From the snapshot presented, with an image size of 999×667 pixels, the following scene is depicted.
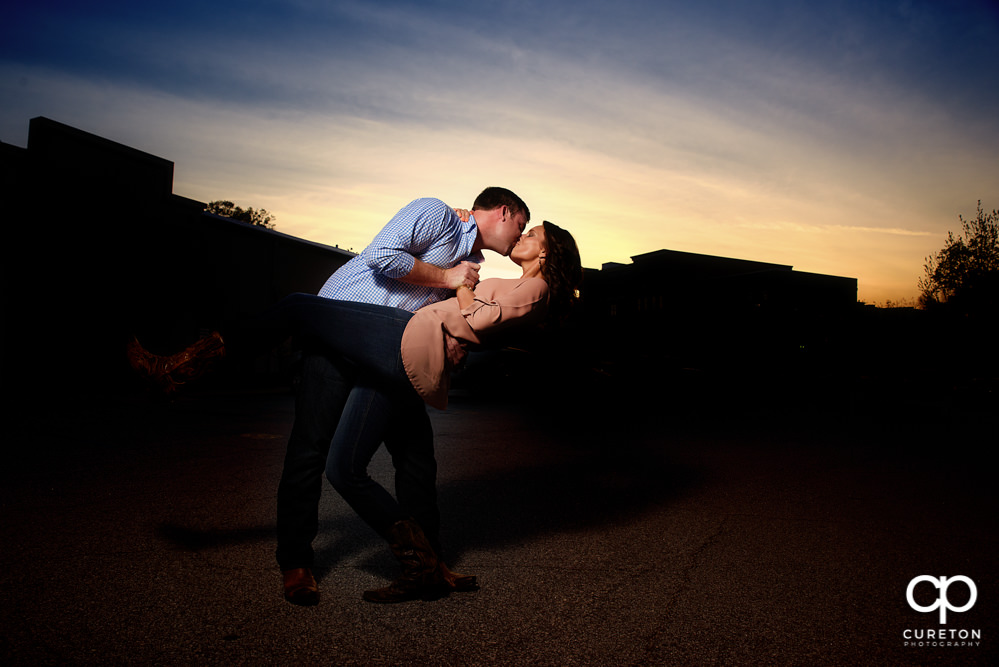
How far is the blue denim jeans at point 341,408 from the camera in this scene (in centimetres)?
262

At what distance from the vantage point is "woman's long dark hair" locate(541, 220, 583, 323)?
2764mm

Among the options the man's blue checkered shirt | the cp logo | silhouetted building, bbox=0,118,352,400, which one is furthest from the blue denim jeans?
silhouetted building, bbox=0,118,352,400

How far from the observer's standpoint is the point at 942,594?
10.6 feet

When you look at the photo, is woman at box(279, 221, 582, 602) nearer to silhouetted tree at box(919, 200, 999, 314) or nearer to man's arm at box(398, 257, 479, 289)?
man's arm at box(398, 257, 479, 289)

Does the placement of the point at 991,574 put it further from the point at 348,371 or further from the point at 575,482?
the point at 348,371

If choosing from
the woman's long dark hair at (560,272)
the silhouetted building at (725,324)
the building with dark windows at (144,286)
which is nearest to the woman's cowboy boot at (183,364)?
the woman's long dark hair at (560,272)

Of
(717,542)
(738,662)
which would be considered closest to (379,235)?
(738,662)

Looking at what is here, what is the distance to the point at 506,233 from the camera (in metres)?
2.86

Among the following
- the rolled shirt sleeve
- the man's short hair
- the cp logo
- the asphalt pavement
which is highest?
the man's short hair

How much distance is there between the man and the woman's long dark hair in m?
0.17

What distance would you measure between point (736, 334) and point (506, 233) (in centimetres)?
2673

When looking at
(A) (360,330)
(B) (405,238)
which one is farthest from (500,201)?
(A) (360,330)

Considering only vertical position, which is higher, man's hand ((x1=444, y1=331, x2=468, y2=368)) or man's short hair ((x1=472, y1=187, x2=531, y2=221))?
man's short hair ((x1=472, y1=187, x2=531, y2=221))

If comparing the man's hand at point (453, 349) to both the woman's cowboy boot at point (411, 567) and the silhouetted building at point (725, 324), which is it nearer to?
the woman's cowboy boot at point (411, 567)
